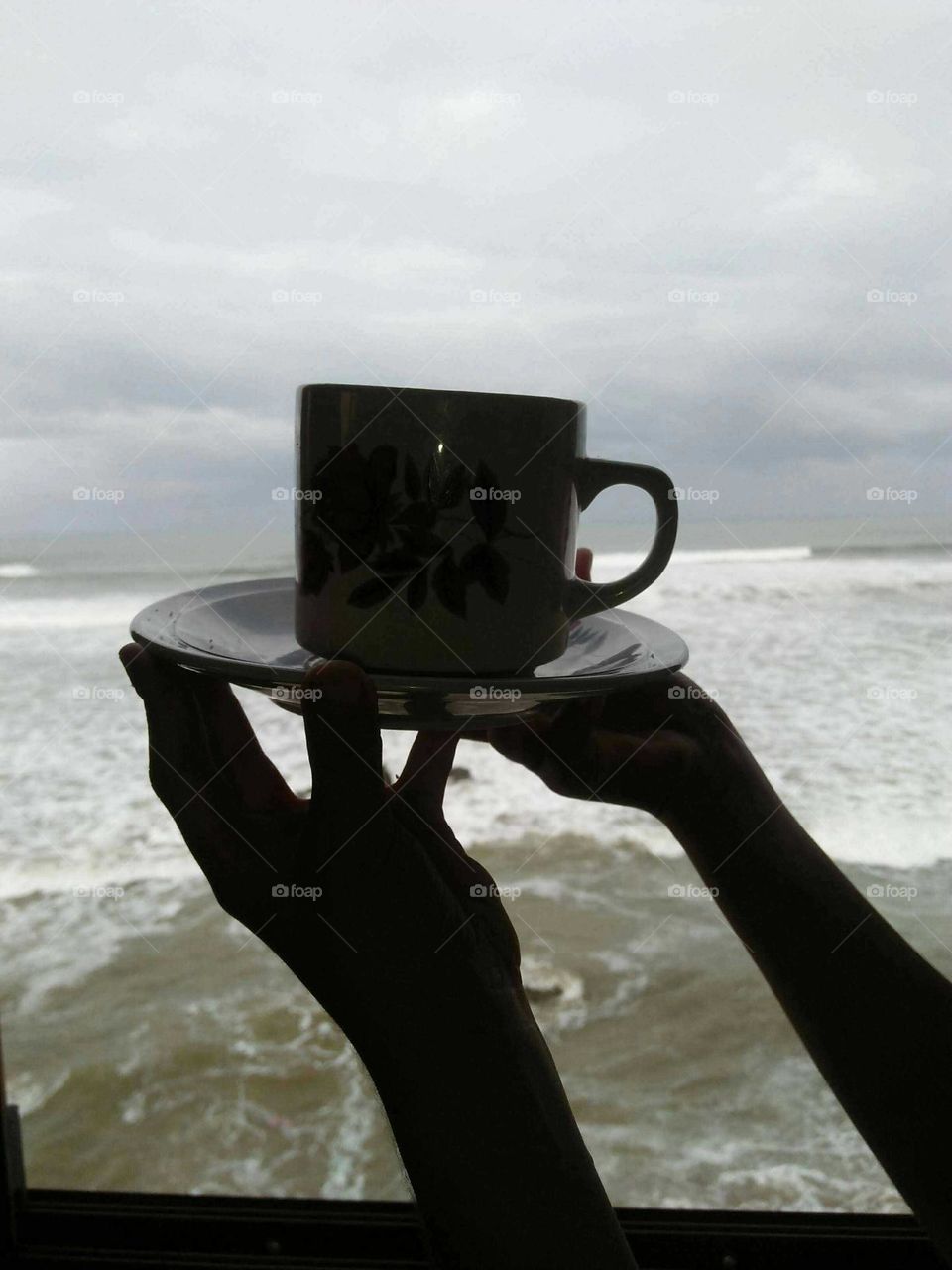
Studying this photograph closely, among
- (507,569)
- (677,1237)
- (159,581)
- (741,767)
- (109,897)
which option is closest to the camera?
(507,569)

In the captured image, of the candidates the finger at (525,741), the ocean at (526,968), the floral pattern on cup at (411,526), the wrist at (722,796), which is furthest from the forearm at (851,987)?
the ocean at (526,968)

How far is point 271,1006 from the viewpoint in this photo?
1.22 meters

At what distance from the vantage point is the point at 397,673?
373 mm

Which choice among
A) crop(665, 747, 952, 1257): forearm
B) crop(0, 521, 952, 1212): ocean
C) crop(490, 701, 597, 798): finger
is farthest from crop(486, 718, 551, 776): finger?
crop(0, 521, 952, 1212): ocean

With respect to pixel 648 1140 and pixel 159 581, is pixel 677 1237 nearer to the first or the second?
pixel 648 1140

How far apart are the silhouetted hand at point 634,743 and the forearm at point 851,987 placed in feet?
0.12

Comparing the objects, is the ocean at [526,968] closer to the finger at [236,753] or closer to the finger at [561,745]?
the finger at [561,745]

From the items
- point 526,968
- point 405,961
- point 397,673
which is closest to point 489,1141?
point 405,961

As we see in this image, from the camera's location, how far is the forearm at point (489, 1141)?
333 mm

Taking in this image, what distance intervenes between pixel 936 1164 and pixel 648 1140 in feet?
1.93

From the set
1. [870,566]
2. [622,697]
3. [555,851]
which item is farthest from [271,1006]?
[870,566]

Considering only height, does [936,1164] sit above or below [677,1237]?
above

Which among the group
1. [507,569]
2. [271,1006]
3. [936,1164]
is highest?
[507,569]

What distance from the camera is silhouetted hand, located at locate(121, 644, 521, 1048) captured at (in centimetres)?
36
